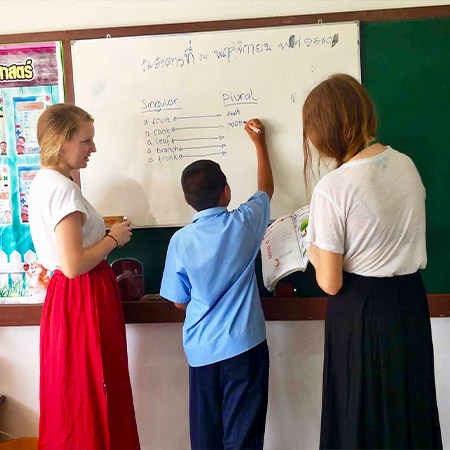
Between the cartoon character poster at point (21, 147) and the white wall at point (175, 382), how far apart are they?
0.24 metres

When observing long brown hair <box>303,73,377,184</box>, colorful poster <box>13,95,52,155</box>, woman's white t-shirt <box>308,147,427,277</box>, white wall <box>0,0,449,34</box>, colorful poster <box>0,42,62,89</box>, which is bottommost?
woman's white t-shirt <box>308,147,427,277</box>

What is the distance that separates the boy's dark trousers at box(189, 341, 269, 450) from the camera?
1.44 metres

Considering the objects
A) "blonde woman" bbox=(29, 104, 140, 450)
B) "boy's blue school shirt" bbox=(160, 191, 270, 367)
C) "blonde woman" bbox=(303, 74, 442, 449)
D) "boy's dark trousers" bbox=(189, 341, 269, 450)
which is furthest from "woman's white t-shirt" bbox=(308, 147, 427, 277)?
"blonde woman" bbox=(29, 104, 140, 450)

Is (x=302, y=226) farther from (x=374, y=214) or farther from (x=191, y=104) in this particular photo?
(x=191, y=104)

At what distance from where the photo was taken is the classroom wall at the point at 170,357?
5.68 ft

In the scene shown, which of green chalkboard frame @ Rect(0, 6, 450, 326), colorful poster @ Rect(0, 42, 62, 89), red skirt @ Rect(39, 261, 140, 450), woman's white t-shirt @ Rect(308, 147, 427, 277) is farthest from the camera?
colorful poster @ Rect(0, 42, 62, 89)

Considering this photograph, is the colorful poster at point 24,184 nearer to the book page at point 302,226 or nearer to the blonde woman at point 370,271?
the book page at point 302,226

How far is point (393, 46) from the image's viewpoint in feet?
5.45

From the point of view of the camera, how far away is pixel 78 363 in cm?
151

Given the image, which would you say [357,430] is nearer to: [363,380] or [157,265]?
[363,380]

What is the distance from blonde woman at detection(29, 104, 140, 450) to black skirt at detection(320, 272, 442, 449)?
779 mm

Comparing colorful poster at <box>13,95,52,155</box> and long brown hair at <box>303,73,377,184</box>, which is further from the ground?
colorful poster at <box>13,95,52,155</box>

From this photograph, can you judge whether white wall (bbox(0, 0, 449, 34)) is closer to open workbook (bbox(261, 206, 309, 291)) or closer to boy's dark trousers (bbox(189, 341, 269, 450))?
open workbook (bbox(261, 206, 309, 291))

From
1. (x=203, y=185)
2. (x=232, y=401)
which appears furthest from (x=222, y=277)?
(x=232, y=401)
